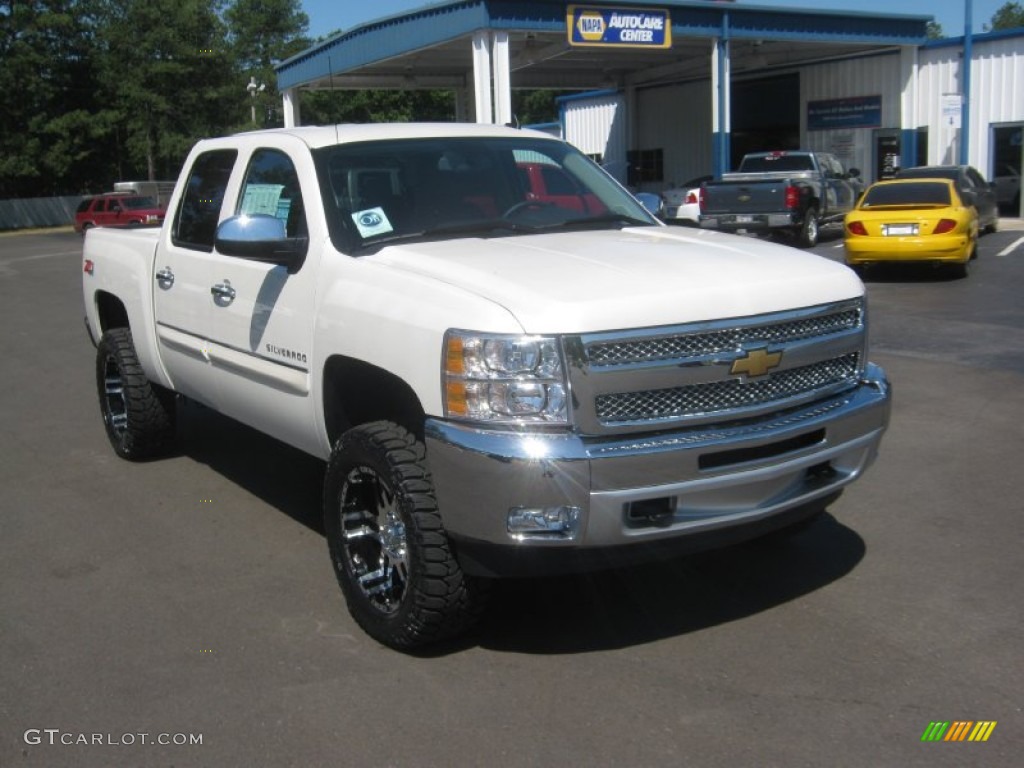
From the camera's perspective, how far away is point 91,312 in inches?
291

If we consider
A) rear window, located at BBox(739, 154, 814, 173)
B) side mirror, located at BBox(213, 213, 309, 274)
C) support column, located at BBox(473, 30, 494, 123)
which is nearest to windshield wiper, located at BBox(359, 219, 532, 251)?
side mirror, located at BBox(213, 213, 309, 274)

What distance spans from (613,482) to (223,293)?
8.63 ft

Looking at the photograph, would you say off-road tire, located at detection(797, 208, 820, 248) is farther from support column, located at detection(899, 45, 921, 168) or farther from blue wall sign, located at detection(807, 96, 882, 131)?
blue wall sign, located at detection(807, 96, 882, 131)

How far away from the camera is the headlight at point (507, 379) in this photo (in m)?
3.56

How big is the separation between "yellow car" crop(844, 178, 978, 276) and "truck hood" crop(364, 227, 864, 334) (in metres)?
11.2

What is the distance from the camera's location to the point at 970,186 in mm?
18625

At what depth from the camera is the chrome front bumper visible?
351cm

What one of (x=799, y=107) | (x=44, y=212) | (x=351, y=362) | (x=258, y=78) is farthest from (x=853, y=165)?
(x=44, y=212)

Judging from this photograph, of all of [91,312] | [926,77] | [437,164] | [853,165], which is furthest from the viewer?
[853,165]

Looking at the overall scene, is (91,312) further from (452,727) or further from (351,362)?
(452,727)

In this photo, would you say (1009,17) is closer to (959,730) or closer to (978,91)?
(978,91)

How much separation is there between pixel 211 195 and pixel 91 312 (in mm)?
2058

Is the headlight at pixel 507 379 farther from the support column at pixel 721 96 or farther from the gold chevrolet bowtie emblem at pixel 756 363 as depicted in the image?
the support column at pixel 721 96

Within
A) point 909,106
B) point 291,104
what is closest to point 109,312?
point 291,104
